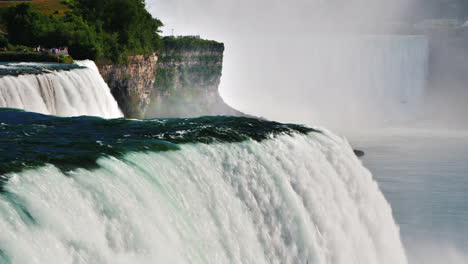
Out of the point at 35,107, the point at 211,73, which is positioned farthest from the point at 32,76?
the point at 211,73

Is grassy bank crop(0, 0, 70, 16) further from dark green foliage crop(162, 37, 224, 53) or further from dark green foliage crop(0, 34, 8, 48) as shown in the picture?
dark green foliage crop(0, 34, 8, 48)

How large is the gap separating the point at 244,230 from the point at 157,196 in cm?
245

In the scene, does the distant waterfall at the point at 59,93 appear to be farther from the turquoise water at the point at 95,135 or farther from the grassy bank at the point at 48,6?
the grassy bank at the point at 48,6

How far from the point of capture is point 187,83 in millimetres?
83688

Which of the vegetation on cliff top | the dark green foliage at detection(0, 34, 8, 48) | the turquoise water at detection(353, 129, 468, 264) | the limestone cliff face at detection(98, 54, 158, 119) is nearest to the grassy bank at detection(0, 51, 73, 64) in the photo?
the vegetation on cliff top

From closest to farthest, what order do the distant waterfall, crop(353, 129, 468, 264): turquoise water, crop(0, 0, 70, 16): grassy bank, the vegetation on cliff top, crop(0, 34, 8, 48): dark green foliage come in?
the distant waterfall
crop(353, 129, 468, 264): turquoise water
crop(0, 34, 8, 48): dark green foliage
the vegetation on cliff top
crop(0, 0, 70, 16): grassy bank

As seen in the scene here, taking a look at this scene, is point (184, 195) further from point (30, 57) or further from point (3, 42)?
point (3, 42)

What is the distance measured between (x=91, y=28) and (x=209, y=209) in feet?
141

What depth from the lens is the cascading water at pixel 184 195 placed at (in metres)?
9.62

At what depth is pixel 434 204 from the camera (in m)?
42.9

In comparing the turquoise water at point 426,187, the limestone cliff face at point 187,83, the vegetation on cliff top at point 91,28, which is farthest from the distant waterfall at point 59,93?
the limestone cliff face at point 187,83

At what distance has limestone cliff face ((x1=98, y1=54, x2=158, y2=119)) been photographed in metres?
54.3

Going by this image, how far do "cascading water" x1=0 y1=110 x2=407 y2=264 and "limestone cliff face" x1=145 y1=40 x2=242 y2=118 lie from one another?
2089 inches

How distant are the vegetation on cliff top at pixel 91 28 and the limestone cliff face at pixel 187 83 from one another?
5294mm
